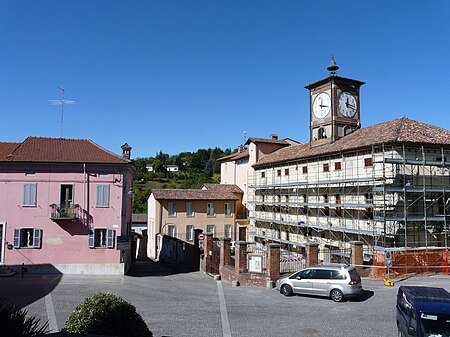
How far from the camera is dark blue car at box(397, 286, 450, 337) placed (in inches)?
352

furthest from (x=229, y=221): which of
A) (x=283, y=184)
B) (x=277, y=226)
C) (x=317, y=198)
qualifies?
(x=317, y=198)

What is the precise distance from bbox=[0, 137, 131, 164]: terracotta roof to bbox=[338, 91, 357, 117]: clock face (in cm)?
1935

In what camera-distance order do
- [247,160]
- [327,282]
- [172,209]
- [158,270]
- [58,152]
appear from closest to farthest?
[327,282]
[58,152]
[158,270]
[172,209]
[247,160]

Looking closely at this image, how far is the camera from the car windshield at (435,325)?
8.88m

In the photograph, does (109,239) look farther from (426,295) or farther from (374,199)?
(426,295)

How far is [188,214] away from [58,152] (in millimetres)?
16453

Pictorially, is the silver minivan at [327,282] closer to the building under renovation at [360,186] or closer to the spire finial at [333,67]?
the building under renovation at [360,186]

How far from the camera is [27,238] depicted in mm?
24734

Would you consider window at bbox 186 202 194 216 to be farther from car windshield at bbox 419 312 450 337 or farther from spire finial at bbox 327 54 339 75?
car windshield at bbox 419 312 450 337

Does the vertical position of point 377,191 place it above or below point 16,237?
above

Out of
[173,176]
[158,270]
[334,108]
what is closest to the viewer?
[158,270]

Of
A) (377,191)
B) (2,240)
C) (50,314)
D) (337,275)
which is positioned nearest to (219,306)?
(337,275)

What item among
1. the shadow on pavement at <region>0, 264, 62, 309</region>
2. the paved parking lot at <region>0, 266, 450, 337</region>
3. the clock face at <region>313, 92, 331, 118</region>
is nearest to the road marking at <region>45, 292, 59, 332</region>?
the paved parking lot at <region>0, 266, 450, 337</region>

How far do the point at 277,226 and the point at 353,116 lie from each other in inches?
511
